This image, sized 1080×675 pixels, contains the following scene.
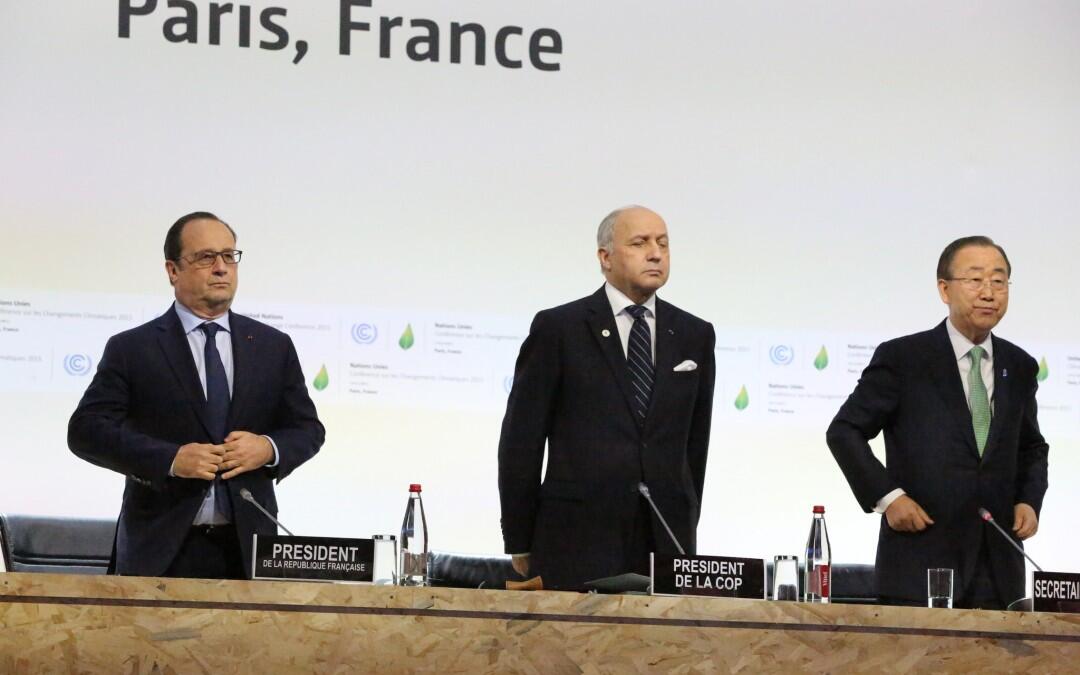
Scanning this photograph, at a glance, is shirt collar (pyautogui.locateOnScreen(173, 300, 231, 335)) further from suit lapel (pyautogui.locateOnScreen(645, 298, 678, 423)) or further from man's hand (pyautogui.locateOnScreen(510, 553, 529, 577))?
suit lapel (pyautogui.locateOnScreen(645, 298, 678, 423))

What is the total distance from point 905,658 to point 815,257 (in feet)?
8.33

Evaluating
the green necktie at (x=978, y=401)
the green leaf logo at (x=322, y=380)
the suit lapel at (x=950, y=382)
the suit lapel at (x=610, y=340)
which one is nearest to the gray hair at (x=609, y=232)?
the suit lapel at (x=610, y=340)

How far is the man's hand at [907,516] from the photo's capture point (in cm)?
345

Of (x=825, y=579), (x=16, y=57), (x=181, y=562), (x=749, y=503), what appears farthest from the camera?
(x=749, y=503)

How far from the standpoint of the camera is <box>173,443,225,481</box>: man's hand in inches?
121

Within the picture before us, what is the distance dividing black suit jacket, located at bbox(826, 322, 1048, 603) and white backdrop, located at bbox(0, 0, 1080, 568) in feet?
4.19

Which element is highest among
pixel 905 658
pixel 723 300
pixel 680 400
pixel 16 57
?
pixel 16 57

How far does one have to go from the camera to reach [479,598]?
2.53 metres

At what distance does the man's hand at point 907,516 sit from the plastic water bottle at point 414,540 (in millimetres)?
1141

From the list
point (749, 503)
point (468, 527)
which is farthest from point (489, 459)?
point (749, 503)

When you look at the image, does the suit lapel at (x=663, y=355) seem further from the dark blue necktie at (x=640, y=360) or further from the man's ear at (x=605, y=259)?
the man's ear at (x=605, y=259)

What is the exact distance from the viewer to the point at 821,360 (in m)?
4.95

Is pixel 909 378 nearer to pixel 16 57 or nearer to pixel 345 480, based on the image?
pixel 345 480

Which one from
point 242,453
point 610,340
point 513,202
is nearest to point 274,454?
point 242,453
